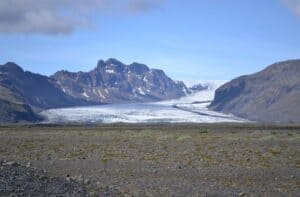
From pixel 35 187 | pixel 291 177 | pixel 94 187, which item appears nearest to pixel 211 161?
pixel 291 177

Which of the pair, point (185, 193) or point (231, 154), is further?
point (231, 154)

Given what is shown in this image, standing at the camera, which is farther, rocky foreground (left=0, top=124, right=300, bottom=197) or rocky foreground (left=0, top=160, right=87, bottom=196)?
rocky foreground (left=0, top=124, right=300, bottom=197)

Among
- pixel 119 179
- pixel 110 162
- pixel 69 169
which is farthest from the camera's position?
pixel 110 162

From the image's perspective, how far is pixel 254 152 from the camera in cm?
3359

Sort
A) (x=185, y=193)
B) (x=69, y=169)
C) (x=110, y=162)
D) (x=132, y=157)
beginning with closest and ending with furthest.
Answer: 1. (x=185, y=193)
2. (x=69, y=169)
3. (x=110, y=162)
4. (x=132, y=157)

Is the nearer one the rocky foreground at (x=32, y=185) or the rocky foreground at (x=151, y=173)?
the rocky foreground at (x=32, y=185)

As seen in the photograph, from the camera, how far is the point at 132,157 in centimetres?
2994

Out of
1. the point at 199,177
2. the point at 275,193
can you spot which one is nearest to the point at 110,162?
the point at 199,177

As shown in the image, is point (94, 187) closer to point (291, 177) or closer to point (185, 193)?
point (185, 193)

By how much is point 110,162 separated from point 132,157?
2535 mm

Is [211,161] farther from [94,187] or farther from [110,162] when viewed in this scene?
[94,187]

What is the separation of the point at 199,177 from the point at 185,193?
377cm

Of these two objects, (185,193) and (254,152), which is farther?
(254,152)

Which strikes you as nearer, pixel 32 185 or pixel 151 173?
pixel 32 185
